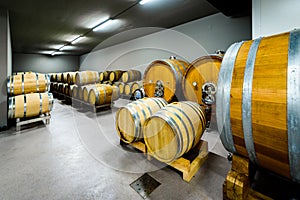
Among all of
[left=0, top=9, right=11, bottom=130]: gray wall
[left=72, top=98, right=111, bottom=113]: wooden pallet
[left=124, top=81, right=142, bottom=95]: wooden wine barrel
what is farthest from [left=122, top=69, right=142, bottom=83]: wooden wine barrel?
[left=0, top=9, right=11, bottom=130]: gray wall

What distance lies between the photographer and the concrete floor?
4.75 feet

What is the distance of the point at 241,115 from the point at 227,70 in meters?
0.34

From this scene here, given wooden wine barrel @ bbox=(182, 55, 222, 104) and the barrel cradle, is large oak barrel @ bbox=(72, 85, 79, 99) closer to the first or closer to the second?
the barrel cradle

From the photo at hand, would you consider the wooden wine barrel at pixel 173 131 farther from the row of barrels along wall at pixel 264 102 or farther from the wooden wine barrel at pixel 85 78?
the wooden wine barrel at pixel 85 78

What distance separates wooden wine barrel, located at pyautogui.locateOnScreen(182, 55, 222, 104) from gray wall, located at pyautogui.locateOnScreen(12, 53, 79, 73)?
12.3 m

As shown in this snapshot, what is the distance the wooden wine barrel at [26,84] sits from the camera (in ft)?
10.4

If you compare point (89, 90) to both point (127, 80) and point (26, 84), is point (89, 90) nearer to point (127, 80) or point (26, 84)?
point (26, 84)

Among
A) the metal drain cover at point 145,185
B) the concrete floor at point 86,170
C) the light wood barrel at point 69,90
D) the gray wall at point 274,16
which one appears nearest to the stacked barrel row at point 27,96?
the concrete floor at point 86,170

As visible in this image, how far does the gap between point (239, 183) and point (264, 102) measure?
0.64 meters

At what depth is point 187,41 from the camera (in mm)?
4883

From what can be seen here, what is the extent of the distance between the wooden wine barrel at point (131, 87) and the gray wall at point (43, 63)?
28.9 ft

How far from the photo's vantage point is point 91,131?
10.1 ft

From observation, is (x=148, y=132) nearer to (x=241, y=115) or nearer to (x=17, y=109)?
(x=241, y=115)

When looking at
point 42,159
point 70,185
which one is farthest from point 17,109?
point 70,185
